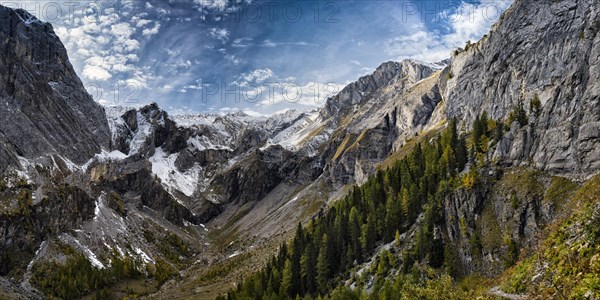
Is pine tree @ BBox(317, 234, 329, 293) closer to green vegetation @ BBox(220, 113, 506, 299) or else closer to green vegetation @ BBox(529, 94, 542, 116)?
green vegetation @ BBox(220, 113, 506, 299)

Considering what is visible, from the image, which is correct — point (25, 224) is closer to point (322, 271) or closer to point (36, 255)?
point (36, 255)

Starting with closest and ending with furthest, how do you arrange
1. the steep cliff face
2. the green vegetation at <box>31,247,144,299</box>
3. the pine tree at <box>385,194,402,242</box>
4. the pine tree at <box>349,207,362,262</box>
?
the steep cliff face
the pine tree at <box>385,194,402,242</box>
the pine tree at <box>349,207,362,262</box>
the green vegetation at <box>31,247,144,299</box>

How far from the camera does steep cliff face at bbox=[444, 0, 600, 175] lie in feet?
232

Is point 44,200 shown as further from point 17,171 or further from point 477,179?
point 477,179

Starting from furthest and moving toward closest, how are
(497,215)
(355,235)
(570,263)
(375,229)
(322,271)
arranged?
1. (355,235)
2. (375,229)
3. (322,271)
4. (497,215)
5. (570,263)

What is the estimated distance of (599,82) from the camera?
7206cm

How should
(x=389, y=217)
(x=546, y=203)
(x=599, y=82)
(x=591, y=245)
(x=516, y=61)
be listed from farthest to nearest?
(x=516, y=61), (x=389, y=217), (x=599, y=82), (x=546, y=203), (x=591, y=245)

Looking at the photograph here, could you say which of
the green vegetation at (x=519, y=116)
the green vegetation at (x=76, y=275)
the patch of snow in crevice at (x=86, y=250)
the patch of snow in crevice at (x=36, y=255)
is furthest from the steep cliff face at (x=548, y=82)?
the patch of snow in crevice at (x=36, y=255)

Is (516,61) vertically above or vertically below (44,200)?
above

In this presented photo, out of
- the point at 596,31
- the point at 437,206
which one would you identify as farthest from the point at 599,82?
the point at 437,206

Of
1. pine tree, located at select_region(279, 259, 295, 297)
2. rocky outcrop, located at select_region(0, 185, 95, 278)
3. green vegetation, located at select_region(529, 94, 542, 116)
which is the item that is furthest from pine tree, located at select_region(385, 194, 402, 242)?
rocky outcrop, located at select_region(0, 185, 95, 278)

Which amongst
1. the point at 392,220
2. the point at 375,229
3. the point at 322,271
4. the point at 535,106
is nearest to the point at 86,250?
the point at 322,271

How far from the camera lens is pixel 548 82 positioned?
89.9m

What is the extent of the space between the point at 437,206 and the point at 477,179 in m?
9.81
